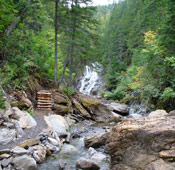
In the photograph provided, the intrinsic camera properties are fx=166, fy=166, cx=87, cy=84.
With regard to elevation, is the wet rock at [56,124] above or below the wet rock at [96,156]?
above

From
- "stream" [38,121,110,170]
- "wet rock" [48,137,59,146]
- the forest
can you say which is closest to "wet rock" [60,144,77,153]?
"stream" [38,121,110,170]

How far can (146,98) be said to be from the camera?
1658cm

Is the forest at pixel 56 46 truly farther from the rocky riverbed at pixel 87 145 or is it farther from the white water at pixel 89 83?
the white water at pixel 89 83

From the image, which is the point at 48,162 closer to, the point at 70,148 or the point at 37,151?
the point at 37,151

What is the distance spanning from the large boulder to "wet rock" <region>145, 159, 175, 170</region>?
0.06m

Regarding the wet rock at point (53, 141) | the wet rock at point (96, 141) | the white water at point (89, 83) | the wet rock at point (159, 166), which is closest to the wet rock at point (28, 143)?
the wet rock at point (53, 141)

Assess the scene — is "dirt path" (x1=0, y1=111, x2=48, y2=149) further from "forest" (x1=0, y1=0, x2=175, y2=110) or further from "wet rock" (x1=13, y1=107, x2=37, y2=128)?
"forest" (x1=0, y1=0, x2=175, y2=110)

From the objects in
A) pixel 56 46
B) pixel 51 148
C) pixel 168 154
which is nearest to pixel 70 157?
pixel 51 148

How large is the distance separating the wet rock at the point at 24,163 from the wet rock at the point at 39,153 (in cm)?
44

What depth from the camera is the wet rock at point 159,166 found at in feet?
12.9

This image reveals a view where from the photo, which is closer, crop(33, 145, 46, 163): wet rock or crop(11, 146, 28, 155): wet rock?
crop(11, 146, 28, 155): wet rock

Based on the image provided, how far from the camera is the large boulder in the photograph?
432 cm

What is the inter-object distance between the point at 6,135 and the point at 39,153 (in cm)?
137

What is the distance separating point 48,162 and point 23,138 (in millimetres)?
1401
